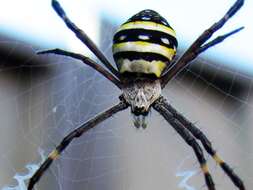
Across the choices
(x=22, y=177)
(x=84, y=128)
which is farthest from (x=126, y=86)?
(x=22, y=177)

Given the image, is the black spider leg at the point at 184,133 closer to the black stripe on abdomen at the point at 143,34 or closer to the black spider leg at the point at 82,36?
the black spider leg at the point at 82,36

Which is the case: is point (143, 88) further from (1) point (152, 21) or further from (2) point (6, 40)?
(2) point (6, 40)

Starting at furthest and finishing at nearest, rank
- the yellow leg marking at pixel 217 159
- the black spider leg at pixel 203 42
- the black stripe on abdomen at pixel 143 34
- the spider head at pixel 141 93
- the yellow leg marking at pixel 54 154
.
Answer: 1. the yellow leg marking at pixel 54 154
2. the yellow leg marking at pixel 217 159
3. the spider head at pixel 141 93
4. the black spider leg at pixel 203 42
5. the black stripe on abdomen at pixel 143 34

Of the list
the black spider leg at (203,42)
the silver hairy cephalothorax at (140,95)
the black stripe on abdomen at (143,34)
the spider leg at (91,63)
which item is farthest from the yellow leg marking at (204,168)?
the black stripe on abdomen at (143,34)

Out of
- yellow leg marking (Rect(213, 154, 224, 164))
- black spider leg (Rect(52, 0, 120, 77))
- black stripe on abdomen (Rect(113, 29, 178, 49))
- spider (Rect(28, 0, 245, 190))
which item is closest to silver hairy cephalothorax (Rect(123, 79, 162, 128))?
spider (Rect(28, 0, 245, 190))

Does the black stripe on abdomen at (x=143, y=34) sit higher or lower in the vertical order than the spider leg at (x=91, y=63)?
higher

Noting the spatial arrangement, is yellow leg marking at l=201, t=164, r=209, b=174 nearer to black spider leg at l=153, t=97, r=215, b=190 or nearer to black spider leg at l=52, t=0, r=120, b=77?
black spider leg at l=153, t=97, r=215, b=190

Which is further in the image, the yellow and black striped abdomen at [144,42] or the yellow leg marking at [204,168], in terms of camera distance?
the yellow leg marking at [204,168]
